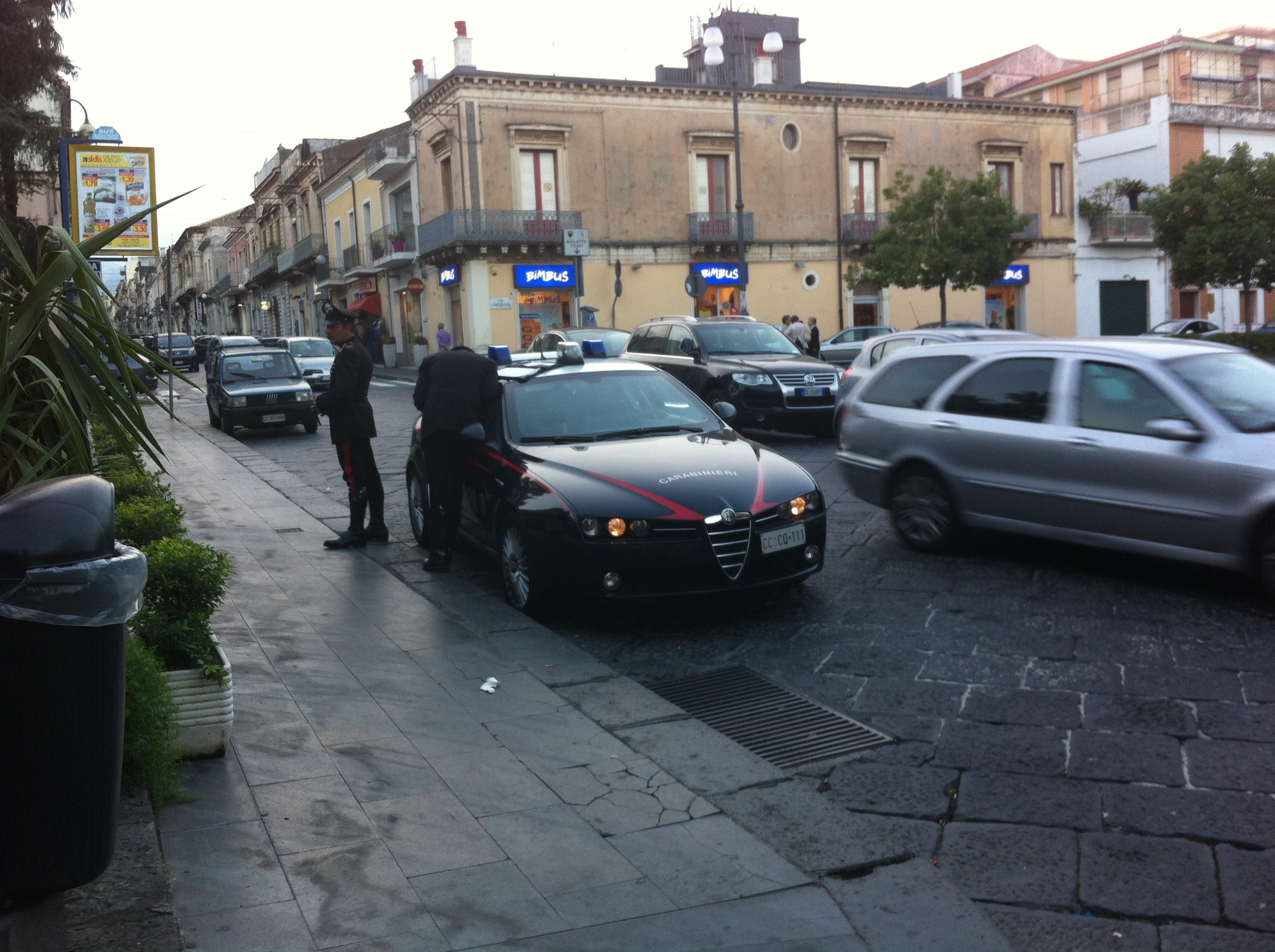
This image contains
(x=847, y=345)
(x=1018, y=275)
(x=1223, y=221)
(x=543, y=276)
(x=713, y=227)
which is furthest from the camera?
(x=1018, y=275)

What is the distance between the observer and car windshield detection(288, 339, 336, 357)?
1157 inches

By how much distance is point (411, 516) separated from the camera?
9.29 m

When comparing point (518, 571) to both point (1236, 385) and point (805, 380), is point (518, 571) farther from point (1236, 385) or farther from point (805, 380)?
point (805, 380)

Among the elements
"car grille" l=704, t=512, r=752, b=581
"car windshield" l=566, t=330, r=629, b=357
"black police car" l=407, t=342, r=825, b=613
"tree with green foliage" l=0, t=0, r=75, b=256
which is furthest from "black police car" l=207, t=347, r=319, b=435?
"car grille" l=704, t=512, r=752, b=581

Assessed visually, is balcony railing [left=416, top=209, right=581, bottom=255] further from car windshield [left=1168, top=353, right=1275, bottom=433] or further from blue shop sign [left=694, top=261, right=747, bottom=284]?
car windshield [left=1168, top=353, right=1275, bottom=433]

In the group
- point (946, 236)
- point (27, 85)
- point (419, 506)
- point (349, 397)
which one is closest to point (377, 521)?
point (419, 506)

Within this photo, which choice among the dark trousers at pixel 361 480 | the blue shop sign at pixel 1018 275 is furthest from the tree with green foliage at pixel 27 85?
the blue shop sign at pixel 1018 275

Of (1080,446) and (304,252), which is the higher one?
(304,252)

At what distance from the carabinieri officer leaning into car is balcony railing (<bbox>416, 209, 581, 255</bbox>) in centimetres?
2839

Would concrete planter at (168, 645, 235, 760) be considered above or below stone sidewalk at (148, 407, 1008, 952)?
above

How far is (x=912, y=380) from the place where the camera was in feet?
28.2

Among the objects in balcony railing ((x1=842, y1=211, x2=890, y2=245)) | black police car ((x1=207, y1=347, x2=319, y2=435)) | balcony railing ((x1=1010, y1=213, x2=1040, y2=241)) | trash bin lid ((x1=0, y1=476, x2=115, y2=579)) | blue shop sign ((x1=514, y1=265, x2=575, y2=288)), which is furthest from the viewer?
balcony railing ((x1=1010, y1=213, x2=1040, y2=241))

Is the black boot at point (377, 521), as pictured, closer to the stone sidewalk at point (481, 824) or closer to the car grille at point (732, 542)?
the stone sidewalk at point (481, 824)

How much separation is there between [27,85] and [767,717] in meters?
17.2
